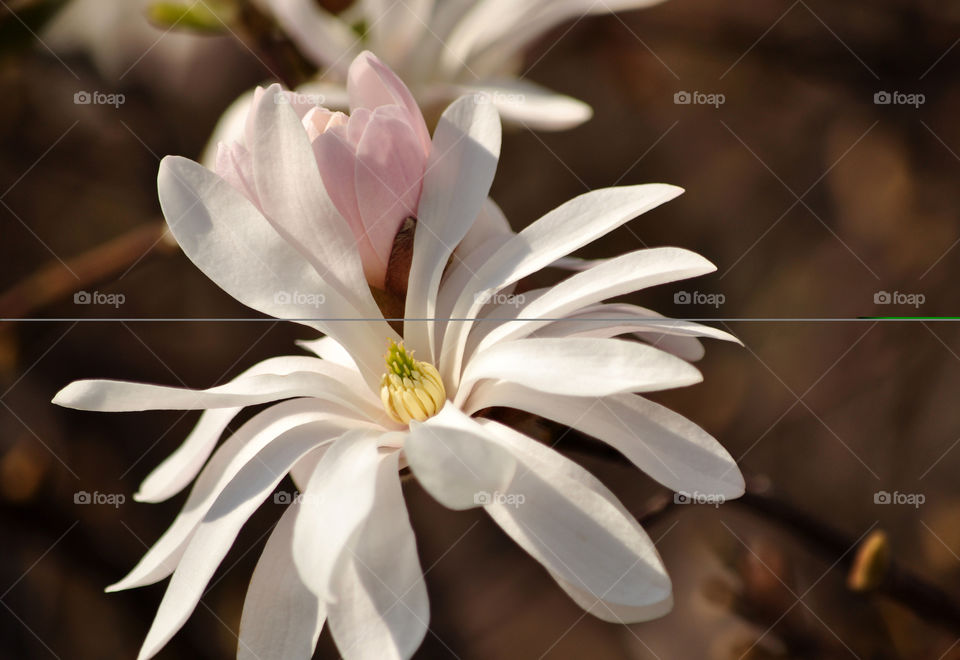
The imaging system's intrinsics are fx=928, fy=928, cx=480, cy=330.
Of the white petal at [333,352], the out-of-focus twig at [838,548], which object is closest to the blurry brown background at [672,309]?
the out-of-focus twig at [838,548]

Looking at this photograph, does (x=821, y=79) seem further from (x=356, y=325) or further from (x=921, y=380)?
(x=356, y=325)

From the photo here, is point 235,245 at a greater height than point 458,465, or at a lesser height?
greater

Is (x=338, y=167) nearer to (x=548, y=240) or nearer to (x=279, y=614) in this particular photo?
(x=548, y=240)

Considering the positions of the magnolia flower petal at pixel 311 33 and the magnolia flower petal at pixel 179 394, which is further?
the magnolia flower petal at pixel 311 33

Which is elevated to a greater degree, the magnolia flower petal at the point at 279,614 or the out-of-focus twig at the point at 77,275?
the out-of-focus twig at the point at 77,275

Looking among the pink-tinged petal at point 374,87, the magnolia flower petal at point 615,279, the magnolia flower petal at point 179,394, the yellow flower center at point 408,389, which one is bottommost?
the yellow flower center at point 408,389

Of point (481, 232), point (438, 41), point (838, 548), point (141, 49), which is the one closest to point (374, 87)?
point (481, 232)

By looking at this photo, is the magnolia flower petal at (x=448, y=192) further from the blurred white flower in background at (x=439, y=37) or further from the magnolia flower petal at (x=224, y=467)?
the blurred white flower in background at (x=439, y=37)

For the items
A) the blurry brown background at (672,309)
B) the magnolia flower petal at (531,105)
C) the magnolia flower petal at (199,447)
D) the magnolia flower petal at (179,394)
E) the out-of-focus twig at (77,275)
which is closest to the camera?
the magnolia flower petal at (179,394)
